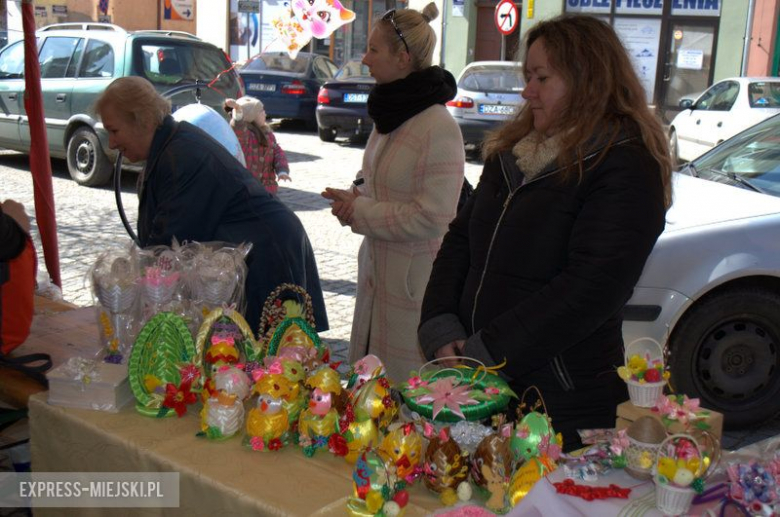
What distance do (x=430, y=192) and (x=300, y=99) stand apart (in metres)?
13.4

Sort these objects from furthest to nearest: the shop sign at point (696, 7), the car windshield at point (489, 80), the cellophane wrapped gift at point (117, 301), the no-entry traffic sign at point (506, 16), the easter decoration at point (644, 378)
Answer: the shop sign at point (696, 7) < the no-entry traffic sign at point (506, 16) < the car windshield at point (489, 80) < the cellophane wrapped gift at point (117, 301) < the easter decoration at point (644, 378)

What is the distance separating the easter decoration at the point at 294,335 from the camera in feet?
7.43

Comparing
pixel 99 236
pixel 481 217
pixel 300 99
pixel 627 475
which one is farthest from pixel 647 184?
pixel 300 99

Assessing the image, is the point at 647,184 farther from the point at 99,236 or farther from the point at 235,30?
the point at 235,30

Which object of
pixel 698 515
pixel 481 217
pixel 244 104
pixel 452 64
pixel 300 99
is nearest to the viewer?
pixel 698 515

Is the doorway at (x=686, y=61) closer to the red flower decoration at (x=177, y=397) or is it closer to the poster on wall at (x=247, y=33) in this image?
the poster on wall at (x=247, y=33)

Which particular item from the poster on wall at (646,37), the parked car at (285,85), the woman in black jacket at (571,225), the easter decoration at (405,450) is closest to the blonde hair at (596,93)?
the woman in black jacket at (571,225)

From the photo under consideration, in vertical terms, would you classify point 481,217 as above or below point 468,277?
above

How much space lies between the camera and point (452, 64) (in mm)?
21141

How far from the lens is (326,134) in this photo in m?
15.2

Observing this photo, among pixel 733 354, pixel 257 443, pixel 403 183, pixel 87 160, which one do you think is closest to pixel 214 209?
pixel 403 183

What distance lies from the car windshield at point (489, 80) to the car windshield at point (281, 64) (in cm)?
398

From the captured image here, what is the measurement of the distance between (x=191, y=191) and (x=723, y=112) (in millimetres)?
10946

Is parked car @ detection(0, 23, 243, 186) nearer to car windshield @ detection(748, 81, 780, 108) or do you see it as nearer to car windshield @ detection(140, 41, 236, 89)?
car windshield @ detection(140, 41, 236, 89)
